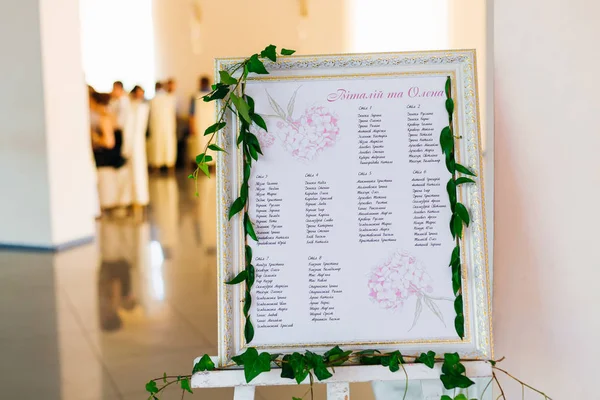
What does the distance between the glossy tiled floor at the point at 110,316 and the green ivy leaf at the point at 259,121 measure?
6.82 ft

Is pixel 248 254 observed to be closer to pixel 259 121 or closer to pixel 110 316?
pixel 259 121

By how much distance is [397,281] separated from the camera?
5.45 ft

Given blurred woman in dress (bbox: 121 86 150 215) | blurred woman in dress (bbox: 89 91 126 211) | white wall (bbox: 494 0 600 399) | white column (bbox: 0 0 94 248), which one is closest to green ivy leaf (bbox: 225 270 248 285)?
white wall (bbox: 494 0 600 399)

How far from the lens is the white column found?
6848 millimetres

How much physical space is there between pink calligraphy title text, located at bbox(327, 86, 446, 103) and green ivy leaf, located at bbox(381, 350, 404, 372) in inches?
21.5

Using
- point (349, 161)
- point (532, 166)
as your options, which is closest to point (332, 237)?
point (349, 161)

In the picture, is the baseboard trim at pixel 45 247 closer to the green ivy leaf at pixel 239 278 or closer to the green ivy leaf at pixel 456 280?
the green ivy leaf at pixel 239 278

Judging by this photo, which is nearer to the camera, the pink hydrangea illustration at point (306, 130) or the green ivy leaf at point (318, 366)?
the green ivy leaf at point (318, 366)

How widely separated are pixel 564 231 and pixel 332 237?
791 mm

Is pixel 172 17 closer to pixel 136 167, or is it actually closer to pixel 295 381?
pixel 136 167

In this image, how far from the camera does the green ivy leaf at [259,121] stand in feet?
5.37

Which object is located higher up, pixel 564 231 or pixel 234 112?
pixel 234 112

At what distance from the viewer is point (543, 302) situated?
2164 millimetres

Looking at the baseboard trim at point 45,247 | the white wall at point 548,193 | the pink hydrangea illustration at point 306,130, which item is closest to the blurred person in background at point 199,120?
the baseboard trim at point 45,247
